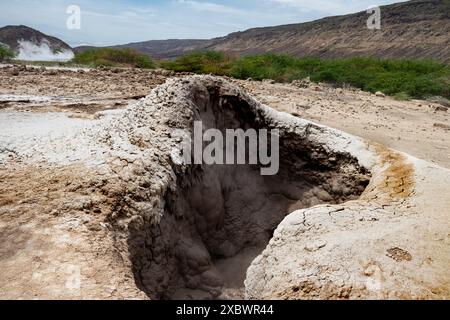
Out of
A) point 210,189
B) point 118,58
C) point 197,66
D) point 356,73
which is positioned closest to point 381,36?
point 356,73

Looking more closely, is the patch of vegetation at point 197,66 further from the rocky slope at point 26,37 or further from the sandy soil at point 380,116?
the rocky slope at point 26,37

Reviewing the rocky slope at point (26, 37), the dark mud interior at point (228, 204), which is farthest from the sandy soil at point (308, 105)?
the rocky slope at point (26, 37)

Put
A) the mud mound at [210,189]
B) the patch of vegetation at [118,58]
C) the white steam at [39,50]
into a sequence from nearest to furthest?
the mud mound at [210,189] → the patch of vegetation at [118,58] → the white steam at [39,50]

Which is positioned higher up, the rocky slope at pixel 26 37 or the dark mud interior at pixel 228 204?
the rocky slope at pixel 26 37

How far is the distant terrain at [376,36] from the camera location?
3878 cm

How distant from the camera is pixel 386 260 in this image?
230 centimetres

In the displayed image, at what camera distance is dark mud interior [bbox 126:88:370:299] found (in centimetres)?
322

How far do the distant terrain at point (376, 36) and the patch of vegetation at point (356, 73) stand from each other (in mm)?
15737

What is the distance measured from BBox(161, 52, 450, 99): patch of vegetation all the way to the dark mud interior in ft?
31.8

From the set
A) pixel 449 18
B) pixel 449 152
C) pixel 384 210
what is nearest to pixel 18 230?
pixel 384 210

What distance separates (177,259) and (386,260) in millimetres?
1606

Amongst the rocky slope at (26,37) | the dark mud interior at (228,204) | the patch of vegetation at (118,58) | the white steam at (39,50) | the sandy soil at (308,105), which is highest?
the rocky slope at (26,37)

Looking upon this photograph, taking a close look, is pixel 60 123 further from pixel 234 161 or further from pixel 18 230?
pixel 18 230

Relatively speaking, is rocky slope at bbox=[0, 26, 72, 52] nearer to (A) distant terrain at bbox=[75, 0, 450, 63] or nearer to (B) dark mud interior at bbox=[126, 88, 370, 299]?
(A) distant terrain at bbox=[75, 0, 450, 63]
